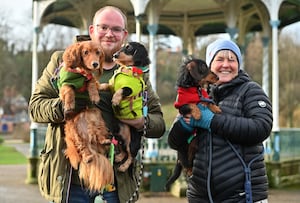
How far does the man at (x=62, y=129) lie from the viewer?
2871 millimetres

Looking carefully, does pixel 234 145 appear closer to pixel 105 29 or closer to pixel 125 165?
pixel 125 165

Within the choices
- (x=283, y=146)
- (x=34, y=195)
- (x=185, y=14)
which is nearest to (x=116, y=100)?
(x=34, y=195)

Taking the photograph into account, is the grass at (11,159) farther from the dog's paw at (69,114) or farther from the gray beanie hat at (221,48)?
the dog's paw at (69,114)

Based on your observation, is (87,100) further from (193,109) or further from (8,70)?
(8,70)

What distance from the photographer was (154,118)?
3.17 meters

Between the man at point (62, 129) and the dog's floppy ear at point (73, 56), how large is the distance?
29 cm

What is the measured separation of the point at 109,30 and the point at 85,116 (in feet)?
2.07

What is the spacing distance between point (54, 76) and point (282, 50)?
26.2 meters

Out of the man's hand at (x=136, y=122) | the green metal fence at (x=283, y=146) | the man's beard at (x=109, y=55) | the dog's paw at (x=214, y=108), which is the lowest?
the green metal fence at (x=283, y=146)

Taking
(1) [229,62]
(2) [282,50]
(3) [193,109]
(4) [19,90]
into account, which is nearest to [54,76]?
(3) [193,109]

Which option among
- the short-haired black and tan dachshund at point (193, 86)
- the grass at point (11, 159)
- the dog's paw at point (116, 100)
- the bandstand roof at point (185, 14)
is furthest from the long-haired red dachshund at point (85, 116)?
the grass at point (11, 159)

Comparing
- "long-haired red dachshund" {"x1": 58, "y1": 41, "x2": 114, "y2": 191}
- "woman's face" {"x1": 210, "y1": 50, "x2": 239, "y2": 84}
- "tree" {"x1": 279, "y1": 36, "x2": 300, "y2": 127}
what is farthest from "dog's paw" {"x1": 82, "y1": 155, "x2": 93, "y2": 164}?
"tree" {"x1": 279, "y1": 36, "x2": 300, "y2": 127}

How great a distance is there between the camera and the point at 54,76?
9.25ft

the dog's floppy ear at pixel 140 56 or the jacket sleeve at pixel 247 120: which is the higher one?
the dog's floppy ear at pixel 140 56
